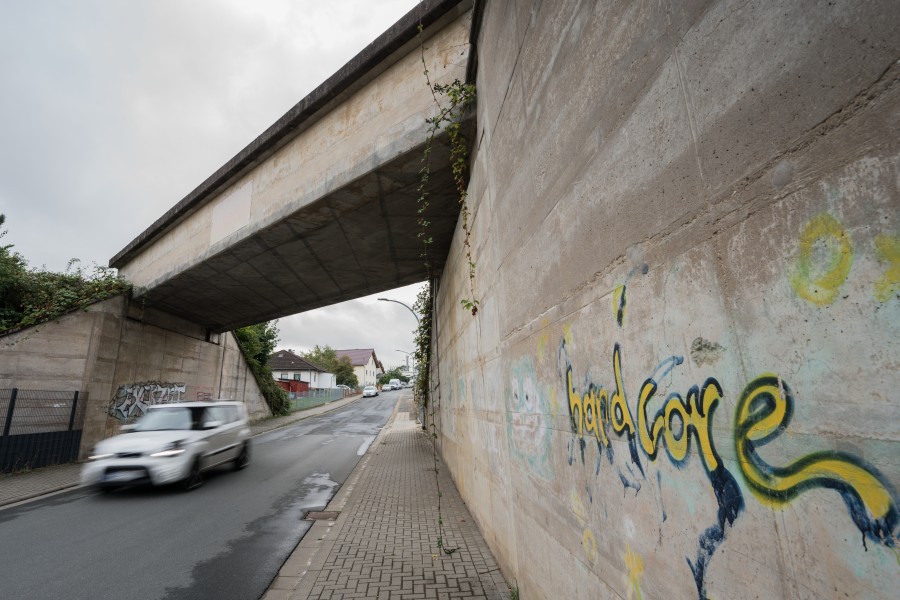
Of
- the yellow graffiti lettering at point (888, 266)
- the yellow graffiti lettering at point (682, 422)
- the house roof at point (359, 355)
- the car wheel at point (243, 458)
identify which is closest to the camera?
the yellow graffiti lettering at point (888, 266)

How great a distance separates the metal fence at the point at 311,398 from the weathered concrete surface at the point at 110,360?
54.0ft

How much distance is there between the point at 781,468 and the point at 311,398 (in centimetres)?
4250

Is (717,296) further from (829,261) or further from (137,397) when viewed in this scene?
(137,397)

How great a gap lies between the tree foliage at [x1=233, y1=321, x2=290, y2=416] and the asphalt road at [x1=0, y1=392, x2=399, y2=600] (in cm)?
1733

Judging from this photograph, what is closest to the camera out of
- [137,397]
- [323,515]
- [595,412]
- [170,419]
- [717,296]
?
[717,296]

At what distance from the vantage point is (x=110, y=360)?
13.9m

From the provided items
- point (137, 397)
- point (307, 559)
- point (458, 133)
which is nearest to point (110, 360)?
point (137, 397)

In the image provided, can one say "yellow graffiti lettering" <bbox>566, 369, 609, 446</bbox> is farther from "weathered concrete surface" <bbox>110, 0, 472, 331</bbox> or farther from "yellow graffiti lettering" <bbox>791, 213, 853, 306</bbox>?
"weathered concrete surface" <bbox>110, 0, 472, 331</bbox>

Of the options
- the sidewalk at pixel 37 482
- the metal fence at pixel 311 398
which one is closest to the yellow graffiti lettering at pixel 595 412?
the sidewalk at pixel 37 482

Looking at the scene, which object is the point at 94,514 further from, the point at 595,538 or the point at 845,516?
the point at 845,516

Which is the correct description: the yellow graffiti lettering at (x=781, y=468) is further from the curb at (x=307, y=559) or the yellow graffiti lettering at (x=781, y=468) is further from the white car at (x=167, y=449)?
the white car at (x=167, y=449)

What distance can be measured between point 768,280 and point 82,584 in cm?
635

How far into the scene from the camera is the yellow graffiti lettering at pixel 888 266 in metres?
0.93

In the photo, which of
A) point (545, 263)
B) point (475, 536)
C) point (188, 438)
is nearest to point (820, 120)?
point (545, 263)
